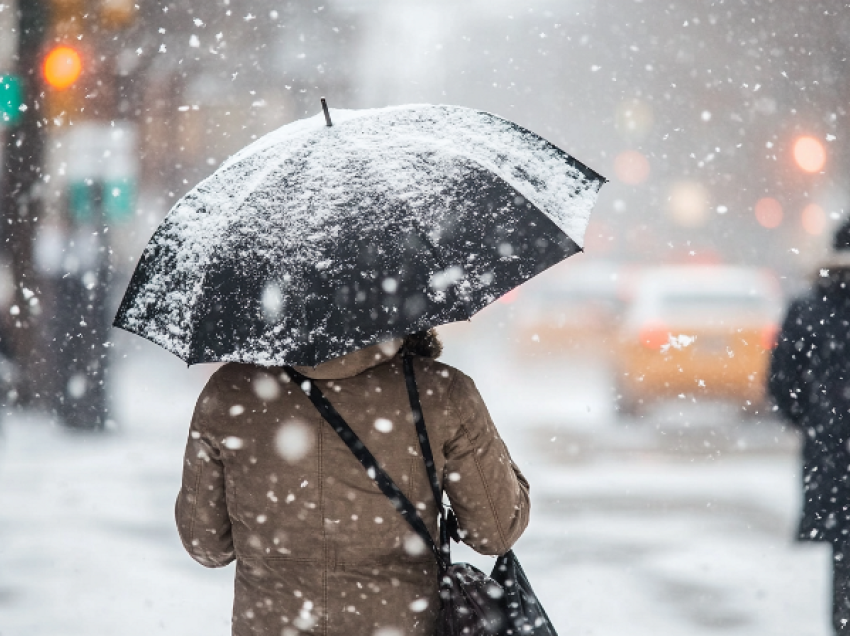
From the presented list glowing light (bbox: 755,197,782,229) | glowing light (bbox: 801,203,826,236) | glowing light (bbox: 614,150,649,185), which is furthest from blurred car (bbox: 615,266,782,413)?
glowing light (bbox: 614,150,649,185)

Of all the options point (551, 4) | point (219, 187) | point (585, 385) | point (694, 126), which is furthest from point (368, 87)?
point (219, 187)

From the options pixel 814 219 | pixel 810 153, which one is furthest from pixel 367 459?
pixel 814 219

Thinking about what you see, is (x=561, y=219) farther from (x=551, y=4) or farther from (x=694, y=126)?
(x=694, y=126)

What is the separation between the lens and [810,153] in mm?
34062

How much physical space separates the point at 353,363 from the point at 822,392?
264 cm

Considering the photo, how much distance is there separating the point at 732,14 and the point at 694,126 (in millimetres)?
7985

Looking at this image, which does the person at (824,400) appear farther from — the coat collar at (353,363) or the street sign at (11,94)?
the street sign at (11,94)

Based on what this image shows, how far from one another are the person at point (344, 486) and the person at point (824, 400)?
7.37ft

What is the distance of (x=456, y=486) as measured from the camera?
2.19 m

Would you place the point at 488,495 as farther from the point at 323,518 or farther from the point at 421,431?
the point at 323,518

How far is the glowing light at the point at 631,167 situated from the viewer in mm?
43438

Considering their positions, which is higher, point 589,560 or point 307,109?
point 307,109

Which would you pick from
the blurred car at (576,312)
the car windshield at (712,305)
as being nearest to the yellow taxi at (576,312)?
the blurred car at (576,312)

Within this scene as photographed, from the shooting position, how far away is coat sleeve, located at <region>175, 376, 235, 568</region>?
2236 mm
